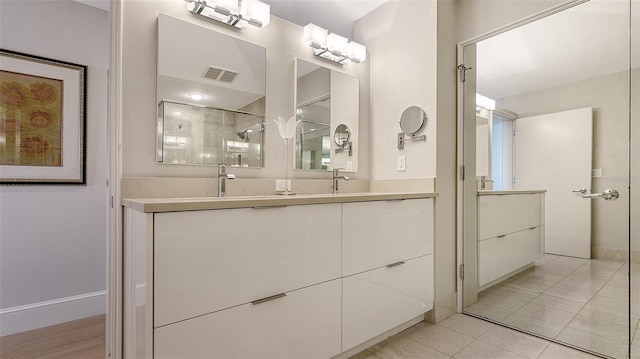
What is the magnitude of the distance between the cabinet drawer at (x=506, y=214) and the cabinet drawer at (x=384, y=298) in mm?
629

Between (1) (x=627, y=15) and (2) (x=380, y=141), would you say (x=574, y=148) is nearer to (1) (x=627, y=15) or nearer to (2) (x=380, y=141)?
(1) (x=627, y=15)

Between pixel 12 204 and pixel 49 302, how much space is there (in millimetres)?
737

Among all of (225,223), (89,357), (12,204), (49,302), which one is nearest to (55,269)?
(49,302)

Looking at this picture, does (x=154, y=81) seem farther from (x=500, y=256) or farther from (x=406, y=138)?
(x=500, y=256)

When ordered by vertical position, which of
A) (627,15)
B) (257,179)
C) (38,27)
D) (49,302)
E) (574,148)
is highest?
(38,27)

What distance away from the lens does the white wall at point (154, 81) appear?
156 cm

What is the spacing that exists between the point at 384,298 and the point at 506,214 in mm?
1288

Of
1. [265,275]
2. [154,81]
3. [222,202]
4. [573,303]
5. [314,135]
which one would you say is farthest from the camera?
[314,135]

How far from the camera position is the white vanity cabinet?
1628 mm

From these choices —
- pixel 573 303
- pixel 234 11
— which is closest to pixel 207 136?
pixel 234 11

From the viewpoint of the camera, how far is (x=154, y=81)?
1650 mm

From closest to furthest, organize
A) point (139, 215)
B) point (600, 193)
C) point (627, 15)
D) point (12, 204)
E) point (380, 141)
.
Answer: point (139, 215) → point (627, 15) → point (600, 193) → point (12, 204) → point (380, 141)

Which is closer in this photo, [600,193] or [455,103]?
[600,193]

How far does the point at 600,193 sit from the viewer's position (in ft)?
5.81
